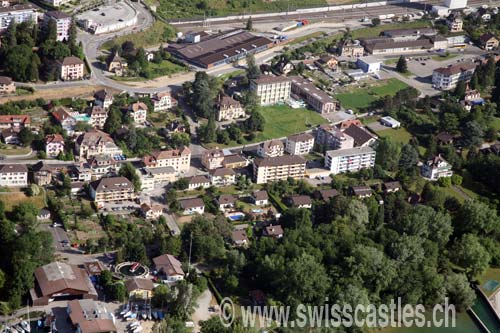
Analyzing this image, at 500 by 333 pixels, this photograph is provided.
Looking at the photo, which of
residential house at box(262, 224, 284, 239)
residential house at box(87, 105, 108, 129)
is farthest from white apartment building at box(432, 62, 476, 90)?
residential house at box(87, 105, 108, 129)

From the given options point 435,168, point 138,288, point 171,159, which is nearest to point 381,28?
point 435,168

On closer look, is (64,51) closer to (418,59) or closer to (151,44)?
(151,44)

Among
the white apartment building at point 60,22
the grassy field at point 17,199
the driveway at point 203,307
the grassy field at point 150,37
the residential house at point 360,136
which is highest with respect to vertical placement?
the white apartment building at point 60,22

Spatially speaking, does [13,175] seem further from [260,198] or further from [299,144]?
[299,144]

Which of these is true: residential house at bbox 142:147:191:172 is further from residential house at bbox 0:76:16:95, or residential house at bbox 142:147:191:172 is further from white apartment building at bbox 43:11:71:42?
white apartment building at bbox 43:11:71:42

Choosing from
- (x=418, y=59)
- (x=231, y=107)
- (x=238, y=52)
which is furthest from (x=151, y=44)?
(x=418, y=59)

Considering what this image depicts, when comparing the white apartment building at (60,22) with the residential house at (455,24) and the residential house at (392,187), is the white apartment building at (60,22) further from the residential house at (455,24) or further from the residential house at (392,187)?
the residential house at (455,24)

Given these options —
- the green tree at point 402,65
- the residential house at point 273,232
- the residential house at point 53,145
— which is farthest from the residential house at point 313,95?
the residential house at point 53,145
